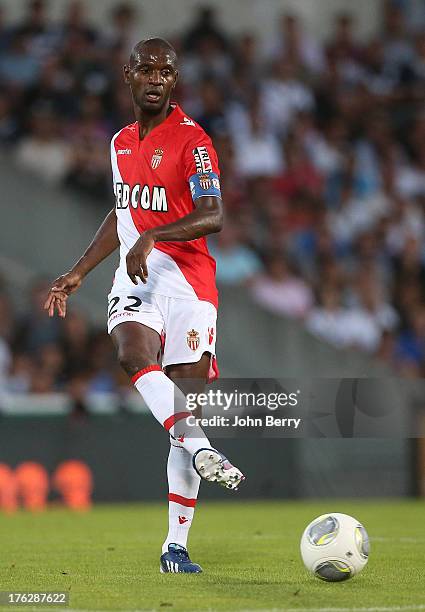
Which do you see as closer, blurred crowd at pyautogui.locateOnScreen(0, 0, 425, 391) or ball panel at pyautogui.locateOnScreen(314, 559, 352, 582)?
ball panel at pyautogui.locateOnScreen(314, 559, 352, 582)

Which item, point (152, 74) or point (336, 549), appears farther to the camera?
point (152, 74)

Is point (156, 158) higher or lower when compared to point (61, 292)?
higher

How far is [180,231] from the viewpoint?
21.3 ft

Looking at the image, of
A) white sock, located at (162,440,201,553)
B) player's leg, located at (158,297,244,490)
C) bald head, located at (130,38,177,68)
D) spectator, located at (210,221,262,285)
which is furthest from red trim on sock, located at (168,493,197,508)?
spectator, located at (210,221,262,285)

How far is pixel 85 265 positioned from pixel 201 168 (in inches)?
38.4

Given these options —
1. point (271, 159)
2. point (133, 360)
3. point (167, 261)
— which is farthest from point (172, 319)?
point (271, 159)

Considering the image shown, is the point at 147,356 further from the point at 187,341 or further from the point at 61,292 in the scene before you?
the point at 61,292

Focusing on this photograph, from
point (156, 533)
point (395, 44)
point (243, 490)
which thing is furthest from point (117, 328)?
point (395, 44)

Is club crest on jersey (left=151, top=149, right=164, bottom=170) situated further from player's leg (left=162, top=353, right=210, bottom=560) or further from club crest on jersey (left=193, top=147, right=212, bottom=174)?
player's leg (left=162, top=353, right=210, bottom=560)

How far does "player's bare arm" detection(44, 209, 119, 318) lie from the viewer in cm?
703

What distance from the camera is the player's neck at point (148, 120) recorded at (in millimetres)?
7129

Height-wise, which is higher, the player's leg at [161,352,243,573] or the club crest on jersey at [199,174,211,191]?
the club crest on jersey at [199,174,211,191]

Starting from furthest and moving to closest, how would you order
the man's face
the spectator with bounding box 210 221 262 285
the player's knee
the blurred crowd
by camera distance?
the spectator with bounding box 210 221 262 285
the blurred crowd
the man's face
the player's knee

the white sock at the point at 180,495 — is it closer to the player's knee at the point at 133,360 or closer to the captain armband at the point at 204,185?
the player's knee at the point at 133,360
